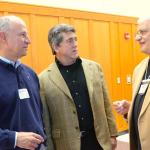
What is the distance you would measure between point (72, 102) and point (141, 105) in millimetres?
622

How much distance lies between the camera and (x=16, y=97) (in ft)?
7.23

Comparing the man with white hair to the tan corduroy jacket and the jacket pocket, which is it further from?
the jacket pocket

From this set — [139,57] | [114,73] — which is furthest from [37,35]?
[139,57]

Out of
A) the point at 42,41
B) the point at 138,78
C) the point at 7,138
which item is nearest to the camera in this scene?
the point at 7,138

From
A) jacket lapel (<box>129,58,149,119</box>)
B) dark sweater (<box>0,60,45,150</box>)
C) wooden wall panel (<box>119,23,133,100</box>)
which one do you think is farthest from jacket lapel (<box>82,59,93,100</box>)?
wooden wall panel (<box>119,23,133,100</box>)

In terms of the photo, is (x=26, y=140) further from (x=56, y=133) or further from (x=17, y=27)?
(x=17, y=27)

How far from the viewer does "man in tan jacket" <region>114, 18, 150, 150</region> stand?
87.8 inches

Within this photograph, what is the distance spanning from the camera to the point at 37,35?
5.26m

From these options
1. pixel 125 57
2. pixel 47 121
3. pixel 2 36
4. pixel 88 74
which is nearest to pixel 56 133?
pixel 47 121

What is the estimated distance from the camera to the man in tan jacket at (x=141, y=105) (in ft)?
7.32

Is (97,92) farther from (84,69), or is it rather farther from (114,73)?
(114,73)

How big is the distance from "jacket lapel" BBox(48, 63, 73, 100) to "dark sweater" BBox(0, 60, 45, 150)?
1.09ft

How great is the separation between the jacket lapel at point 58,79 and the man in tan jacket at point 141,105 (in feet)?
1.53

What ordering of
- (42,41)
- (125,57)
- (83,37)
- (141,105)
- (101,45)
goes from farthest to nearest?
1. (125,57)
2. (101,45)
3. (83,37)
4. (42,41)
5. (141,105)
